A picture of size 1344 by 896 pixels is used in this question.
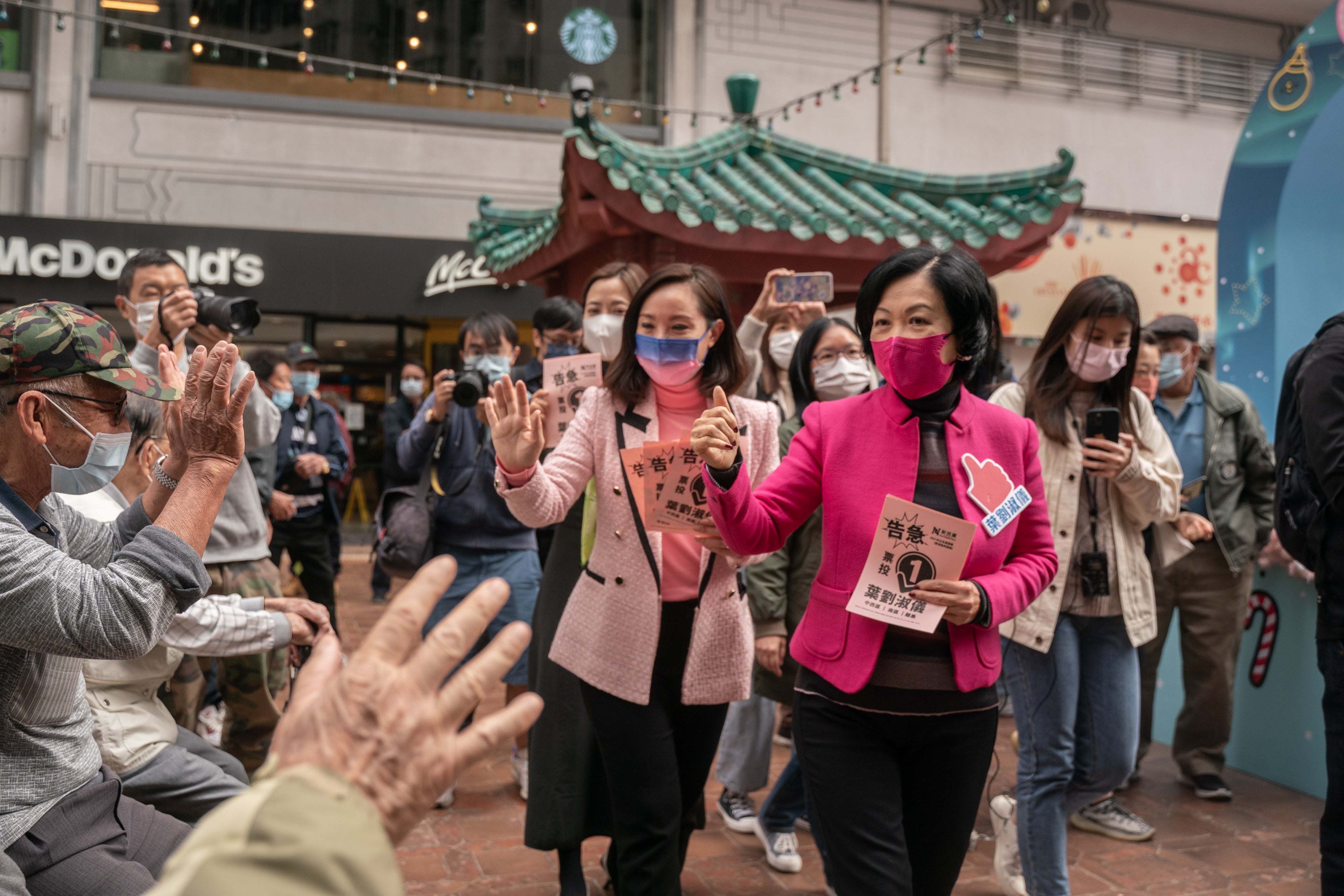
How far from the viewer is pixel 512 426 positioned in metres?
2.55

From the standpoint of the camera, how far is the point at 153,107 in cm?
1219

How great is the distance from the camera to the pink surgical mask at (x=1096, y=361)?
3354mm

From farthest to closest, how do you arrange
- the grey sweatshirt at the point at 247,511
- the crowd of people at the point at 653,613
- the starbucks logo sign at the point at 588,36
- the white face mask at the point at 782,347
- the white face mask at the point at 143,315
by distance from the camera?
the starbucks logo sign at the point at 588,36, the white face mask at the point at 782,347, the grey sweatshirt at the point at 247,511, the white face mask at the point at 143,315, the crowd of people at the point at 653,613

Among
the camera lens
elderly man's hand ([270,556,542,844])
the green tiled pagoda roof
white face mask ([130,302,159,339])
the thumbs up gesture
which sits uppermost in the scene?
the green tiled pagoda roof

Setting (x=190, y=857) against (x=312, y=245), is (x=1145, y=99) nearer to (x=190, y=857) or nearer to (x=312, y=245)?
(x=312, y=245)

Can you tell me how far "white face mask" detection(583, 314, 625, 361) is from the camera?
3832 mm

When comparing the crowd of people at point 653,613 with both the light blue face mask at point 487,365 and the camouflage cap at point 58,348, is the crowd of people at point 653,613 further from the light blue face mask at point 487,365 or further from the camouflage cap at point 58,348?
the light blue face mask at point 487,365

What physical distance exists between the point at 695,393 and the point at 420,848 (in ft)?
Answer: 7.40

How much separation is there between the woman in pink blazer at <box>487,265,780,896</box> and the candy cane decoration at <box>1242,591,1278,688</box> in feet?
11.2

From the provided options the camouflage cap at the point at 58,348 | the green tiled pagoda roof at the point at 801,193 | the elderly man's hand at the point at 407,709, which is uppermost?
the green tiled pagoda roof at the point at 801,193

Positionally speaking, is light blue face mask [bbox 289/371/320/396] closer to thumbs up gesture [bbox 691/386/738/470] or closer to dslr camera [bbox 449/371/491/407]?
dslr camera [bbox 449/371/491/407]

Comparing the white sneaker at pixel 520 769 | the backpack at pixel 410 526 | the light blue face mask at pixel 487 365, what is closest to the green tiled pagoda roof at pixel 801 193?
the light blue face mask at pixel 487 365

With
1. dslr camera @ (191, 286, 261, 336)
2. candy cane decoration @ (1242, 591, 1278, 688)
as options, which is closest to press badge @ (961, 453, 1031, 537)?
dslr camera @ (191, 286, 261, 336)

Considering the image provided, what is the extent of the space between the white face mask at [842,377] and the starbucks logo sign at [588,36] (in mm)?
10504
